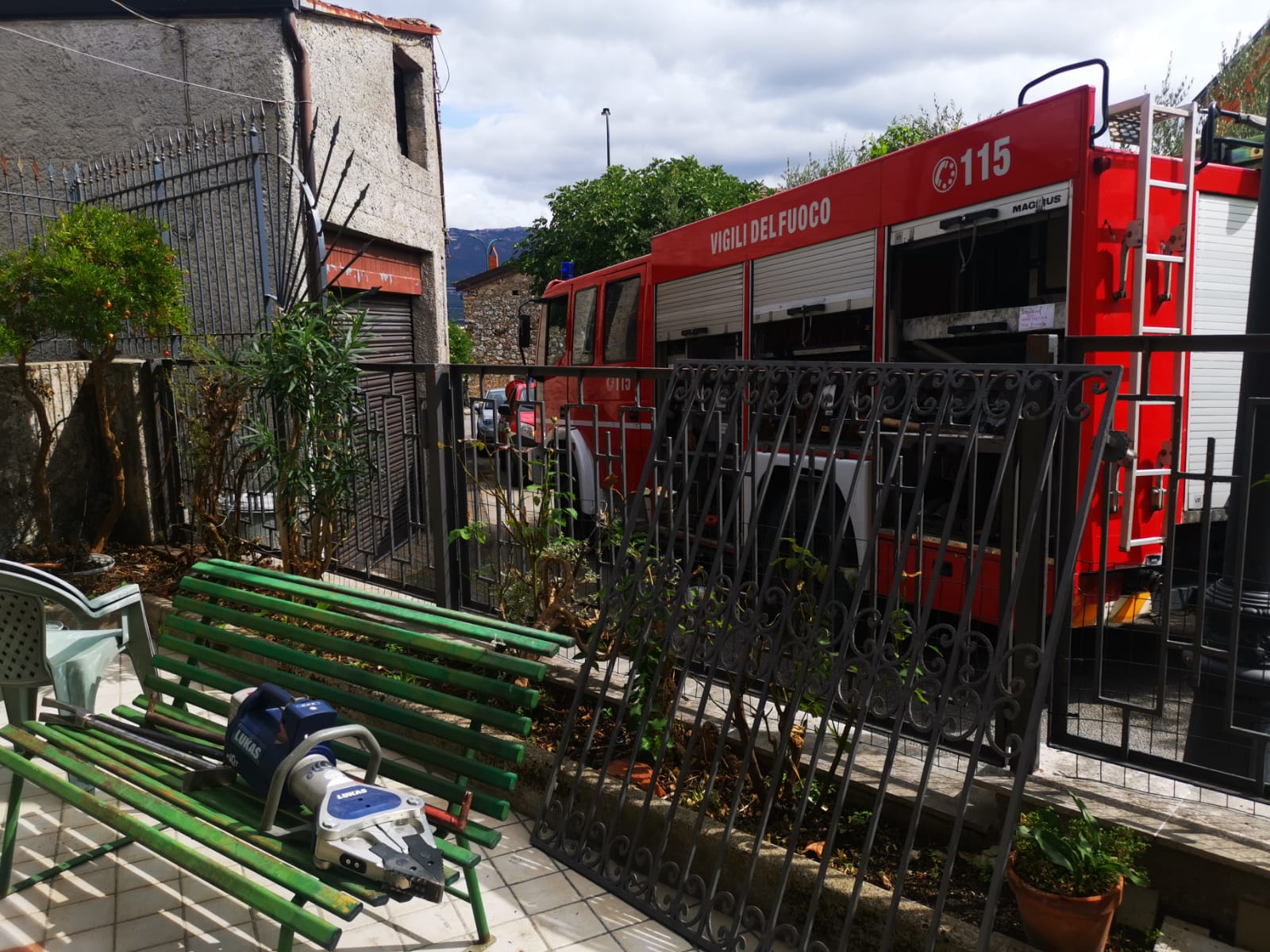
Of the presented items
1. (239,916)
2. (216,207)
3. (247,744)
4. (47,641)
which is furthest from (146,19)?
(239,916)

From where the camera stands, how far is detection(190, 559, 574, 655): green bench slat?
297cm

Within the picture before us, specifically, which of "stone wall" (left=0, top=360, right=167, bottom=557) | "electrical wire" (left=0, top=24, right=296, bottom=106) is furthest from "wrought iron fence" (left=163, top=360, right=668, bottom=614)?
"electrical wire" (left=0, top=24, right=296, bottom=106)

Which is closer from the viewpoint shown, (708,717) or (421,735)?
(708,717)

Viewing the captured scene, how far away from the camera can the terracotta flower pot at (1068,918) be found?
232cm

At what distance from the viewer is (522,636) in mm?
2973

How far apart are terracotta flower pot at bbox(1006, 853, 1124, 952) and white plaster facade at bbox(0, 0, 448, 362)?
26.6ft

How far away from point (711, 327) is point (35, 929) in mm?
5747

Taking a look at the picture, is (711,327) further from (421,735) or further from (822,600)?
(822,600)

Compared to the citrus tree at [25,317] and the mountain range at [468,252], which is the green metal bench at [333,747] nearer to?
the citrus tree at [25,317]

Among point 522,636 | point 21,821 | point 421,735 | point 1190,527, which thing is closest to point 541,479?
point 421,735

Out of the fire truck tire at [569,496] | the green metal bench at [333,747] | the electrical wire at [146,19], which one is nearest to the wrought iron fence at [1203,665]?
the green metal bench at [333,747]

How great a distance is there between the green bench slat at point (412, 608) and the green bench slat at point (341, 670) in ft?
0.61

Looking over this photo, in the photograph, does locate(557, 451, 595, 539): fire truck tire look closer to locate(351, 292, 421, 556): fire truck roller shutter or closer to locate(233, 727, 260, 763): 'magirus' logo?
locate(351, 292, 421, 556): fire truck roller shutter

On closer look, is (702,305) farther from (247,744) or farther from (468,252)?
(468,252)
